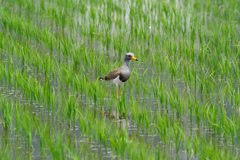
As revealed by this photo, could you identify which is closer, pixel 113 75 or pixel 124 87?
pixel 113 75

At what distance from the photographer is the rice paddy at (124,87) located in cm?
552

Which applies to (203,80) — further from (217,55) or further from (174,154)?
(174,154)

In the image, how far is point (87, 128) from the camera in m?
5.76

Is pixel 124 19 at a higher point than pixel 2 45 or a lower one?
higher

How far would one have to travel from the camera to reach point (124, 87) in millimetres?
7801

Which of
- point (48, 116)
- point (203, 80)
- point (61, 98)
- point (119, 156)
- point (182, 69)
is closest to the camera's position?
point (119, 156)

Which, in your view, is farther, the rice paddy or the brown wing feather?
the brown wing feather

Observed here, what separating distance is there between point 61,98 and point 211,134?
2.20 metres

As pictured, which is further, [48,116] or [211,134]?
[48,116]

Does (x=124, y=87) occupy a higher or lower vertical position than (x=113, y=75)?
lower

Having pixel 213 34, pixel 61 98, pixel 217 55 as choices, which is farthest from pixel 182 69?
pixel 61 98

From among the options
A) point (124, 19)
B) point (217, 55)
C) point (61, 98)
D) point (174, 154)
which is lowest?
point (174, 154)

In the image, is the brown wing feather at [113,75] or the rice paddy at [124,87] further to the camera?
the brown wing feather at [113,75]

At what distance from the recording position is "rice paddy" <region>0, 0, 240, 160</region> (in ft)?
18.1
